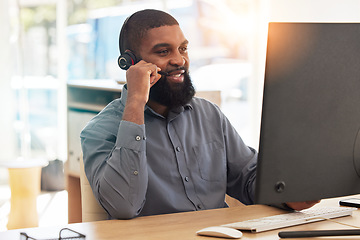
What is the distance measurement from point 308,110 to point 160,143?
752 mm

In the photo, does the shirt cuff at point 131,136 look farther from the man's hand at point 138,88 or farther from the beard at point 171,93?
the beard at point 171,93

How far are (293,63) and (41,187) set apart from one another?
4.55 metres

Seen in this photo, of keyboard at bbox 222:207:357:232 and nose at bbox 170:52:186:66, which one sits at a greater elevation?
nose at bbox 170:52:186:66

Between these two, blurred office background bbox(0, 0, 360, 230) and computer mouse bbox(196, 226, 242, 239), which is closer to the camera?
computer mouse bbox(196, 226, 242, 239)

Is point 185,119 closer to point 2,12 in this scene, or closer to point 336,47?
point 336,47

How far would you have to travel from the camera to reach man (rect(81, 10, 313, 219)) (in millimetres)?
1558

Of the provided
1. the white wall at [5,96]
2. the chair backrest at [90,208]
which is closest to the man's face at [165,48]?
the chair backrest at [90,208]

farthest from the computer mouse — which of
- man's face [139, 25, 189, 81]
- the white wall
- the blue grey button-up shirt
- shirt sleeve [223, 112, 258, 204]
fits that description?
the white wall

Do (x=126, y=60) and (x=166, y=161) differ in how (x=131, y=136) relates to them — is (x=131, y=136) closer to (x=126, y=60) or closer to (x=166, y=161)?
(x=166, y=161)

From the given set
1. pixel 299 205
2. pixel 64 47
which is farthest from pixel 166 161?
pixel 64 47

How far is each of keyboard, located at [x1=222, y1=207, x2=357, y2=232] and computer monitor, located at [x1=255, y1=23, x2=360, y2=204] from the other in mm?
193

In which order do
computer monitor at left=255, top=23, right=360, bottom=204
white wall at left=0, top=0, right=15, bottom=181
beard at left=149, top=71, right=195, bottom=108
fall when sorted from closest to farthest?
computer monitor at left=255, top=23, right=360, bottom=204, beard at left=149, top=71, right=195, bottom=108, white wall at left=0, top=0, right=15, bottom=181

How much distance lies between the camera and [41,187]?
17.1 ft

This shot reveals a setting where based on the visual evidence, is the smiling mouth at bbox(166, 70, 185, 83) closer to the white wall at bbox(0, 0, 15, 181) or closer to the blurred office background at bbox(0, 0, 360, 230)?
the blurred office background at bbox(0, 0, 360, 230)
